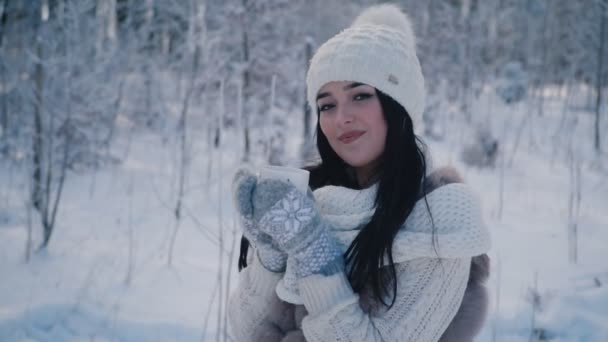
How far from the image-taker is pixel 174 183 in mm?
4879

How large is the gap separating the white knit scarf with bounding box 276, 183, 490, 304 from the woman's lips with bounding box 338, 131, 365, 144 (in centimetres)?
16

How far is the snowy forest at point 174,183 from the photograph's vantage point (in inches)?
89.7

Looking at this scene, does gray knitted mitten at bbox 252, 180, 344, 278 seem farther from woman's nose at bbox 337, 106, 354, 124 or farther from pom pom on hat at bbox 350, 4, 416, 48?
pom pom on hat at bbox 350, 4, 416, 48

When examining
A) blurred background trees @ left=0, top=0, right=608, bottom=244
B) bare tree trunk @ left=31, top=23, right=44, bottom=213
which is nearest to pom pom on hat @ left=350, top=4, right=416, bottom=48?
blurred background trees @ left=0, top=0, right=608, bottom=244

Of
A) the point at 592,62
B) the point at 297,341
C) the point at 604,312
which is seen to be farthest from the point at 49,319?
the point at 592,62

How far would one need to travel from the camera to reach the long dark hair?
1.07 meters

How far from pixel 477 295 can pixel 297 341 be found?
53 cm

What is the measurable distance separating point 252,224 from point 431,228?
470 millimetres

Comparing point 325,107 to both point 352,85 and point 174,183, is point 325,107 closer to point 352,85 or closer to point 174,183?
point 352,85

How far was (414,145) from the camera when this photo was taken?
1.23m

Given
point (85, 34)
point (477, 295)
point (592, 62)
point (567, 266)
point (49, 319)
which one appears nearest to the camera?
point (477, 295)

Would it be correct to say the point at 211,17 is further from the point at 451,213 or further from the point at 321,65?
the point at 451,213

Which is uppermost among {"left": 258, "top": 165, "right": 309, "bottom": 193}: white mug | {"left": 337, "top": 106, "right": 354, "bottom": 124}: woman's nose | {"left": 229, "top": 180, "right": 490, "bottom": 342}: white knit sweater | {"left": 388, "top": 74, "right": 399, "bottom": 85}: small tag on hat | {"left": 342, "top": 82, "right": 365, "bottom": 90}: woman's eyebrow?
{"left": 388, "top": 74, "right": 399, "bottom": 85}: small tag on hat

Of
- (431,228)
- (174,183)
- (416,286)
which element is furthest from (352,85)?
(174,183)
